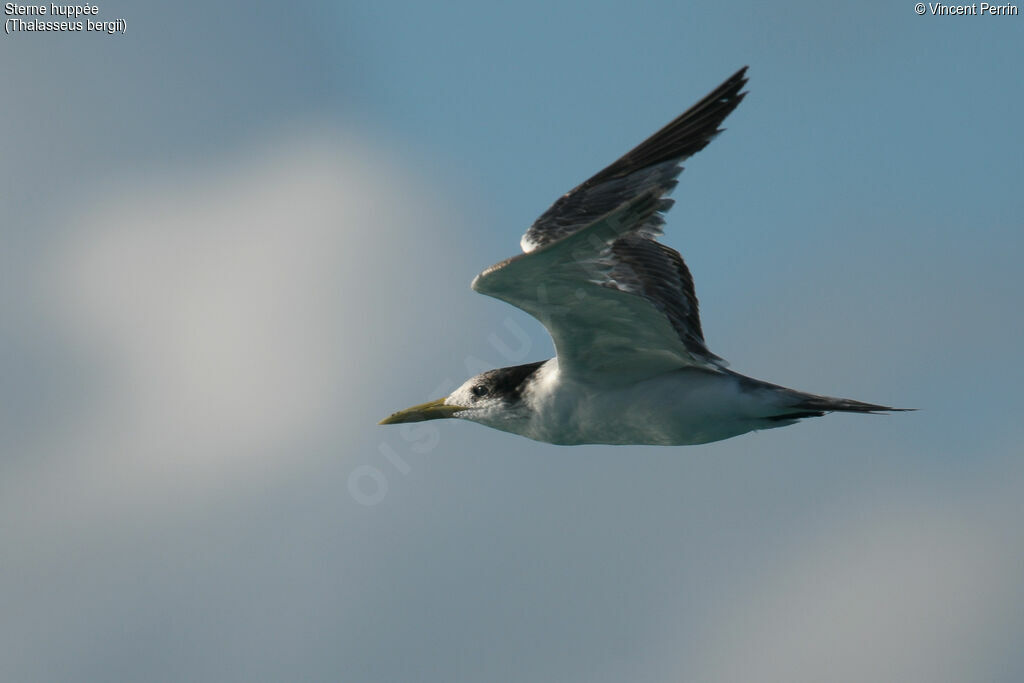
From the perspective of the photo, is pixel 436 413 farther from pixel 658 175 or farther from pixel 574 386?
pixel 658 175

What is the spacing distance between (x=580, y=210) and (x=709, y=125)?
2.22m

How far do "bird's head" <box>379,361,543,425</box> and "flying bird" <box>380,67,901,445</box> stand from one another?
0.02 m

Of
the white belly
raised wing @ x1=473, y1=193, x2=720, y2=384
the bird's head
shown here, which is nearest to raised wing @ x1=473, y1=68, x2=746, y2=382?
raised wing @ x1=473, y1=193, x2=720, y2=384

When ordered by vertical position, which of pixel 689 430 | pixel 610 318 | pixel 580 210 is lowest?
pixel 689 430

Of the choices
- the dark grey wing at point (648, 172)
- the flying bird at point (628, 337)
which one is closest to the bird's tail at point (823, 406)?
the flying bird at point (628, 337)

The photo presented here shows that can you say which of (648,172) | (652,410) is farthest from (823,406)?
(648,172)

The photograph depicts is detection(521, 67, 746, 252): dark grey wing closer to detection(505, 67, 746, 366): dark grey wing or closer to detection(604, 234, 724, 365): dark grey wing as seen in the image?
detection(505, 67, 746, 366): dark grey wing

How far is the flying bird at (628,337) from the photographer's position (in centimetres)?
1246

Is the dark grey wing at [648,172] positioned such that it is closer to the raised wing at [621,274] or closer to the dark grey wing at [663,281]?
the raised wing at [621,274]

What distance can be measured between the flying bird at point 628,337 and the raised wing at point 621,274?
2cm

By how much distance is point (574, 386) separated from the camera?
14086 millimetres

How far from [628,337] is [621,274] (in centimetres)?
81

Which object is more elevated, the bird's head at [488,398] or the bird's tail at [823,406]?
the bird's head at [488,398]

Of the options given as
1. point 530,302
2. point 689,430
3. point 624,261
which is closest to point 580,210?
point 624,261
